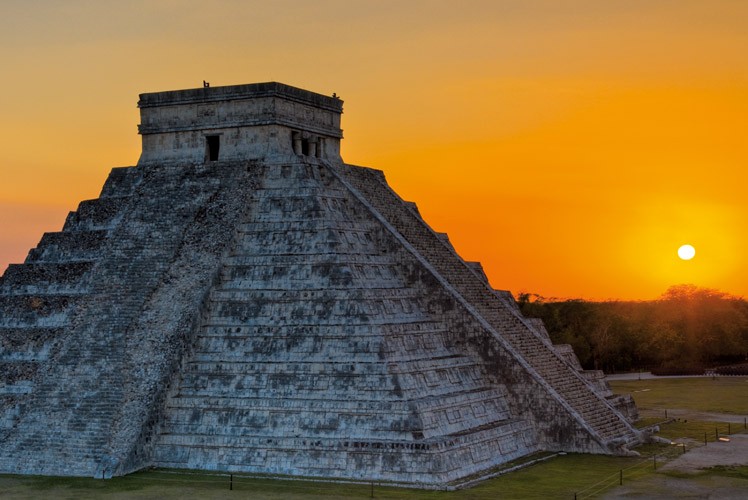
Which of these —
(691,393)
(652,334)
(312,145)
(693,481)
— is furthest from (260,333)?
(652,334)

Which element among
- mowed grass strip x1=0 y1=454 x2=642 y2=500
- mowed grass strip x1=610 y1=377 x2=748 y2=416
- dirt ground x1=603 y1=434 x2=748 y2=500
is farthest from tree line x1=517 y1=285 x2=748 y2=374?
mowed grass strip x1=0 y1=454 x2=642 y2=500

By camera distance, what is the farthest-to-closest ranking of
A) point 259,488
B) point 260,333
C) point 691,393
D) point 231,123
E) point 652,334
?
point 652,334 < point 691,393 < point 231,123 < point 260,333 < point 259,488

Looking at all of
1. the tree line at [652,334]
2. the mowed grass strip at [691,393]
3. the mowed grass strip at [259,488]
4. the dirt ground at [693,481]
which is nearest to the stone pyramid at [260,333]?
the mowed grass strip at [259,488]

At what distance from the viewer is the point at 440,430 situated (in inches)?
1316

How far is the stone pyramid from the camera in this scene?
33.2m

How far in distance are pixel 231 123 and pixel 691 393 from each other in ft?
109

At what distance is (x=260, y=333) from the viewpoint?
35469 mm

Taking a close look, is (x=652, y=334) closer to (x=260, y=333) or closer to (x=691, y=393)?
(x=691, y=393)

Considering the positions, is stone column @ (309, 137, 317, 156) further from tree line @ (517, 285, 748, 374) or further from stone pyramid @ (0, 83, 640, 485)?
tree line @ (517, 285, 748, 374)

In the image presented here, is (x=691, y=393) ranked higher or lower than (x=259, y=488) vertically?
higher

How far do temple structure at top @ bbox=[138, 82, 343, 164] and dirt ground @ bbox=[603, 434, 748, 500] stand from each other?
17.9 metres

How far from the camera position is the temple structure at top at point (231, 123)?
134ft

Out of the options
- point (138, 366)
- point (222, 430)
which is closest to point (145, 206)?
point (138, 366)

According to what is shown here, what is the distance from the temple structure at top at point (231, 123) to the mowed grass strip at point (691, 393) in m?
23.1
